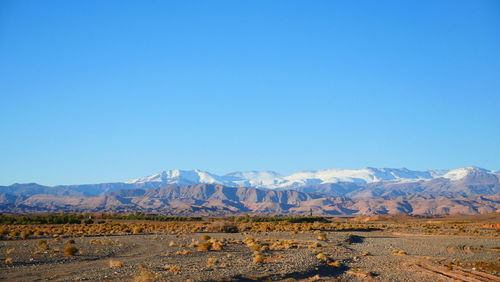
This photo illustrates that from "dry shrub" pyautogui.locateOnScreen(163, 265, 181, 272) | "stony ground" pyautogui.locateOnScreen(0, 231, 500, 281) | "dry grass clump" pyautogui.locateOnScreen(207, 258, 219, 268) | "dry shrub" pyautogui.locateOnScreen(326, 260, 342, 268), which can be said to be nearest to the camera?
"stony ground" pyautogui.locateOnScreen(0, 231, 500, 281)

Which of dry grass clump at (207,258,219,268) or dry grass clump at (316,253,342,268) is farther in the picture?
dry grass clump at (316,253,342,268)

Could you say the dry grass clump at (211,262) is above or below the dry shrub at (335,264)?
above

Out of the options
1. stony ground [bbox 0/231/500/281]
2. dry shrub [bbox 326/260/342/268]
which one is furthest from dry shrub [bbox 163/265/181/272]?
dry shrub [bbox 326/260/342/268]

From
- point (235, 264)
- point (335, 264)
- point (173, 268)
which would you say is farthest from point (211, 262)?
point (335, 264)

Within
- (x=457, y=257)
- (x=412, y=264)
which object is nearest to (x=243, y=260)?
(x=412, y=264)

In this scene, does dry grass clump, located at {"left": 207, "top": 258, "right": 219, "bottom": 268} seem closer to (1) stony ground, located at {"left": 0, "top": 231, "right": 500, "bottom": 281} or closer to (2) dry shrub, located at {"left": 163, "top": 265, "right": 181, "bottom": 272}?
(1) stony ground, located at {"left": 0, "top": 231, "right": 500, "bottom": 281}

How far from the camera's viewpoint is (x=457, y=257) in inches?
1257

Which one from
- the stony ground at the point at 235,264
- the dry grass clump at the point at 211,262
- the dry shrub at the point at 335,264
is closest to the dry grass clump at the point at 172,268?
the stony ground at the point at 235,264

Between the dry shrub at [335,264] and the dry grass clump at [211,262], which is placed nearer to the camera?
the dry grass clump at [211,262]

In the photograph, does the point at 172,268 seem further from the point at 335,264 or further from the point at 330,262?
the point at 330,262

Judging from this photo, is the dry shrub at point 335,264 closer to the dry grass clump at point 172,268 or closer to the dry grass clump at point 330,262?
the dry grass clump at point 330,262

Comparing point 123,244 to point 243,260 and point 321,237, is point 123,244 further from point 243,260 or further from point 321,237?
point 321,237

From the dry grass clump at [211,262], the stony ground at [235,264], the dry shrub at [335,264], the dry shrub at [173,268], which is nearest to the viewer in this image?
the stony ground at [235,264]

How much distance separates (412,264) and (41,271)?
63.2 ft
